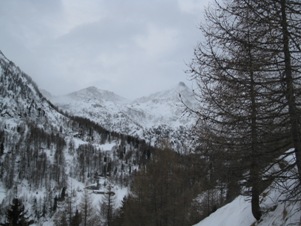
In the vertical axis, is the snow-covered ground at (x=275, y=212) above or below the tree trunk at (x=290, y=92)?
below

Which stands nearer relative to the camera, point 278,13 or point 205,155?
point 278,13

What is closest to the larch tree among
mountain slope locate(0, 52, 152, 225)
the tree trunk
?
the tree trunk

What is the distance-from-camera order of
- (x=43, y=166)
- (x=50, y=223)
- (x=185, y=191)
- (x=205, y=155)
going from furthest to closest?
(x=43, y=166) → (x=50, y=223) → (x=185, y=191) → (x=205, y=155)

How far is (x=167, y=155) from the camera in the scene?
2312 cm

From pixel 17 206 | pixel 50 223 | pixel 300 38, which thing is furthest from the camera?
pixel 50 223

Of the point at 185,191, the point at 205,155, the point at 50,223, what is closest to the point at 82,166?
the point at 50,223

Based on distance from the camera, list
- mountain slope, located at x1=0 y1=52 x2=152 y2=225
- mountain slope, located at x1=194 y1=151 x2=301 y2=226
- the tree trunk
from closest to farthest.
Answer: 1. the tree trunk
2. mountain slope, located at x1=194 y1=151 x2=301 y2=226
3. mountain slope, located at x1=0 y1=52 x2=152 y2=225

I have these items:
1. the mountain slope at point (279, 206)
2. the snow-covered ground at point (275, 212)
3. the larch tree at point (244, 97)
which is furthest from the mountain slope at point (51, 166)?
the larch tree at point (244, 97)

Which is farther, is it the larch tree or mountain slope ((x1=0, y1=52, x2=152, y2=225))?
mountain slope ((x1=0, y1=52, x2=152, y2=225))

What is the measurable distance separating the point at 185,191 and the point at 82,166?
14839 cm

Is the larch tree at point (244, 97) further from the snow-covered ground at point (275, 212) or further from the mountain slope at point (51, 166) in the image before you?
the mountain slope at point (51, 166)

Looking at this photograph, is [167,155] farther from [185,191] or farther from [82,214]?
[82,214]

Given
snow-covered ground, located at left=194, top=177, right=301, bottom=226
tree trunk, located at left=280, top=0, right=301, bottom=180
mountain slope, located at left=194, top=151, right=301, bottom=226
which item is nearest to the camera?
tree trunk, located at left=280, top=0, right=301, bottom=180

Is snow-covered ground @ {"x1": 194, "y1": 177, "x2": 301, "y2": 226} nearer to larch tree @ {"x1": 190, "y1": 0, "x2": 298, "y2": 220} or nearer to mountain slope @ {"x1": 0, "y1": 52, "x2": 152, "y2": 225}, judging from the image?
larch tree @ {"x1": 190, "y1": 0, "x2": 298, "y2": 220}
